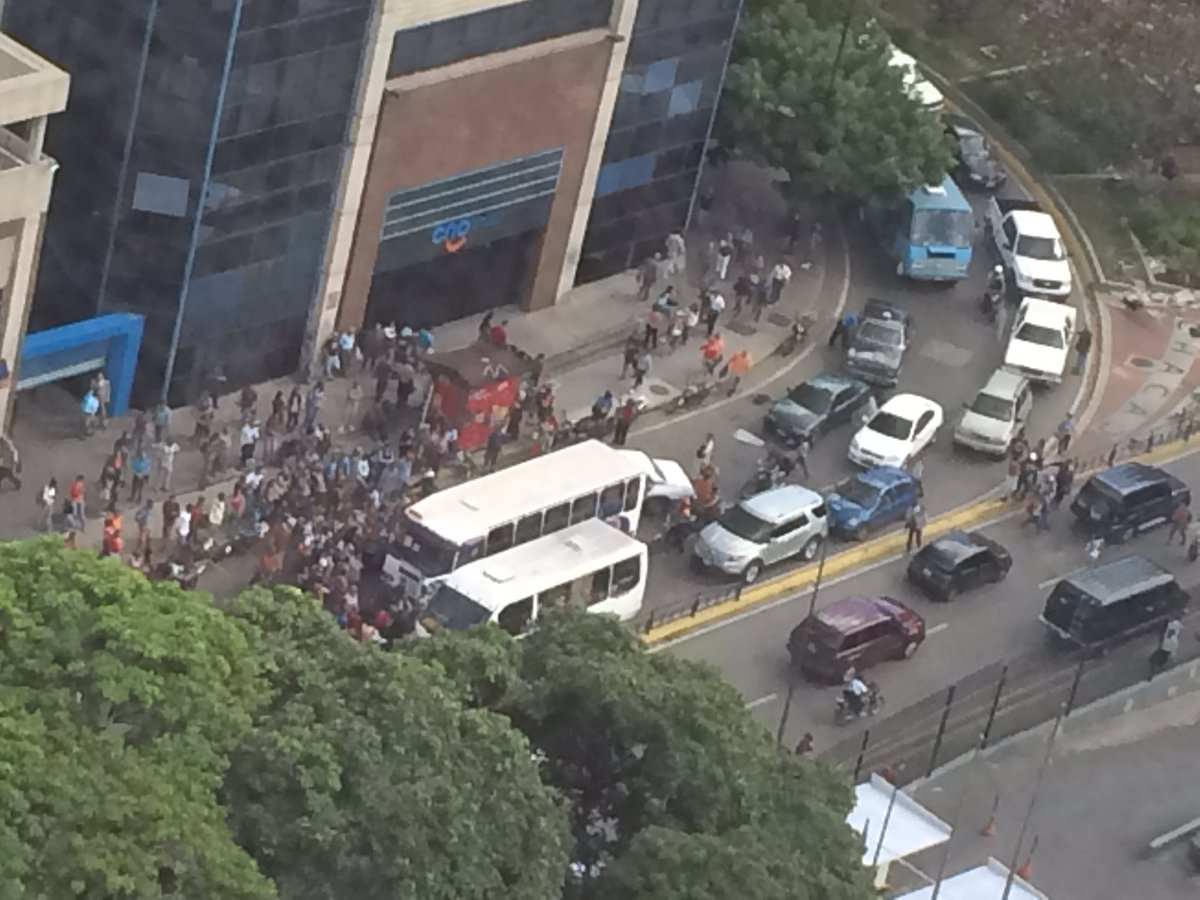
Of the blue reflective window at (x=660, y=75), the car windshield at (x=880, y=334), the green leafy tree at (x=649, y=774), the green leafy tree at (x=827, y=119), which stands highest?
the green leafy tree at (x=649, y=774)

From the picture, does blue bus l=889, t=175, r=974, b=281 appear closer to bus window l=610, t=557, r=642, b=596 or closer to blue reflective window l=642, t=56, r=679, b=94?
blue reflective window l=642, t=56, r=679, b=94

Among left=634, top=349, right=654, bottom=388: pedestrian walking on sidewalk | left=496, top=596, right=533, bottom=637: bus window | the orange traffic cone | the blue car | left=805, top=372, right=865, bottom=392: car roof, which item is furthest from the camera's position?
left=634, top=349, right=654, bottom=388: pedestrian walking on sidewalk

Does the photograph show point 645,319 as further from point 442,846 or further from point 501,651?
point 442,846

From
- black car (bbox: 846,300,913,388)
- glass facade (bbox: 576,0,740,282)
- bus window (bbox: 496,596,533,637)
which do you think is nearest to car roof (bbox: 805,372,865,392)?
black car (bbox: 846,300,913,388)

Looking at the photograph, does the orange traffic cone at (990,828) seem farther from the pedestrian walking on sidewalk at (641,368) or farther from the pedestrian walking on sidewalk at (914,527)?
the pedestrian walking on sidewalk at (641,368)

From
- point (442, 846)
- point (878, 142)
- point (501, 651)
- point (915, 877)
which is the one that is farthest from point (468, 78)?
point (442, 846)

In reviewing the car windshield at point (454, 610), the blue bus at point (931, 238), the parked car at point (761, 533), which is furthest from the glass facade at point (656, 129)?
the car windshield at point (454, 610)
